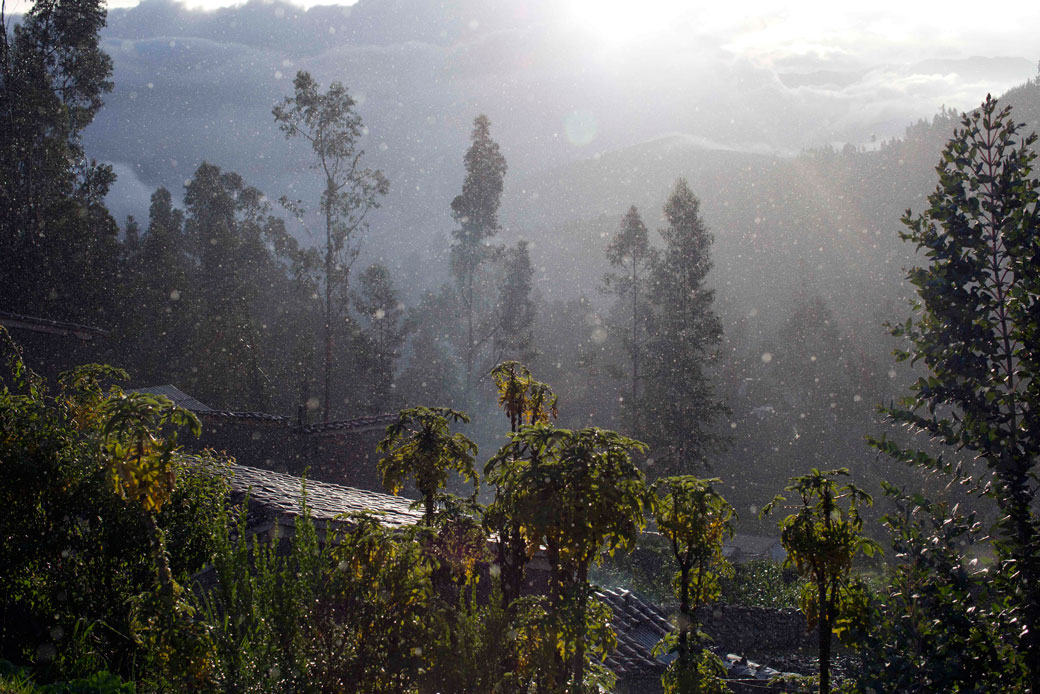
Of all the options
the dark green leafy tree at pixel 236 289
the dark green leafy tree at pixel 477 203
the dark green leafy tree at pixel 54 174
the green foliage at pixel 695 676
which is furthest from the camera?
the dark green leafy tree at pixel 477 203

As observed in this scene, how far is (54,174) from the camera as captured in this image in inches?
976

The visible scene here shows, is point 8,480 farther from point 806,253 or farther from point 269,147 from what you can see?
point 269,147

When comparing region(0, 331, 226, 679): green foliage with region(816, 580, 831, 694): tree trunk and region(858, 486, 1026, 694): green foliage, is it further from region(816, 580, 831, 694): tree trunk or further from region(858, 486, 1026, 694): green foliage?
region(858, 486, 1026, 694): green foliage

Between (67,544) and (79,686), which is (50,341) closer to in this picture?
(67,544)

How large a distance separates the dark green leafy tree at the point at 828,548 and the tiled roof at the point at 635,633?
4776 millimetres

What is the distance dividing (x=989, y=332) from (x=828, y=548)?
1729 mm

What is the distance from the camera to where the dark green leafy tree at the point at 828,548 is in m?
4.28

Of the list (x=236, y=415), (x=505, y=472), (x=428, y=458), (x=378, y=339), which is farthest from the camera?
(x=378, y=339)

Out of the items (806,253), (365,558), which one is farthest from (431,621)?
(806,253)

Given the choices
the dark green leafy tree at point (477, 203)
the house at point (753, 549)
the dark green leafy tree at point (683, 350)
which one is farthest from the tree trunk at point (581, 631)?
the dark green leafy tree at point (477, 203)

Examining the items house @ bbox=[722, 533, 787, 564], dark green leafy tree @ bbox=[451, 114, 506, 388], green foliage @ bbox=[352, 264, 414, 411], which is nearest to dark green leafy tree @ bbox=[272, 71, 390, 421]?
green foliage @ bbox=[352, 264, 414, 411]

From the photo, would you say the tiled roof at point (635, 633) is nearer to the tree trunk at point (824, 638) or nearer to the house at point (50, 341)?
the tree trunk at point (824, 638)

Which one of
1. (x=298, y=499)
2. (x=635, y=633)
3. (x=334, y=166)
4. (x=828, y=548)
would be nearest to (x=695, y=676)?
(x=828, y=548)

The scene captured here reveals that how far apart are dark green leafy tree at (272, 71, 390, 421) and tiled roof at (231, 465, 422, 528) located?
2037 centimetres
